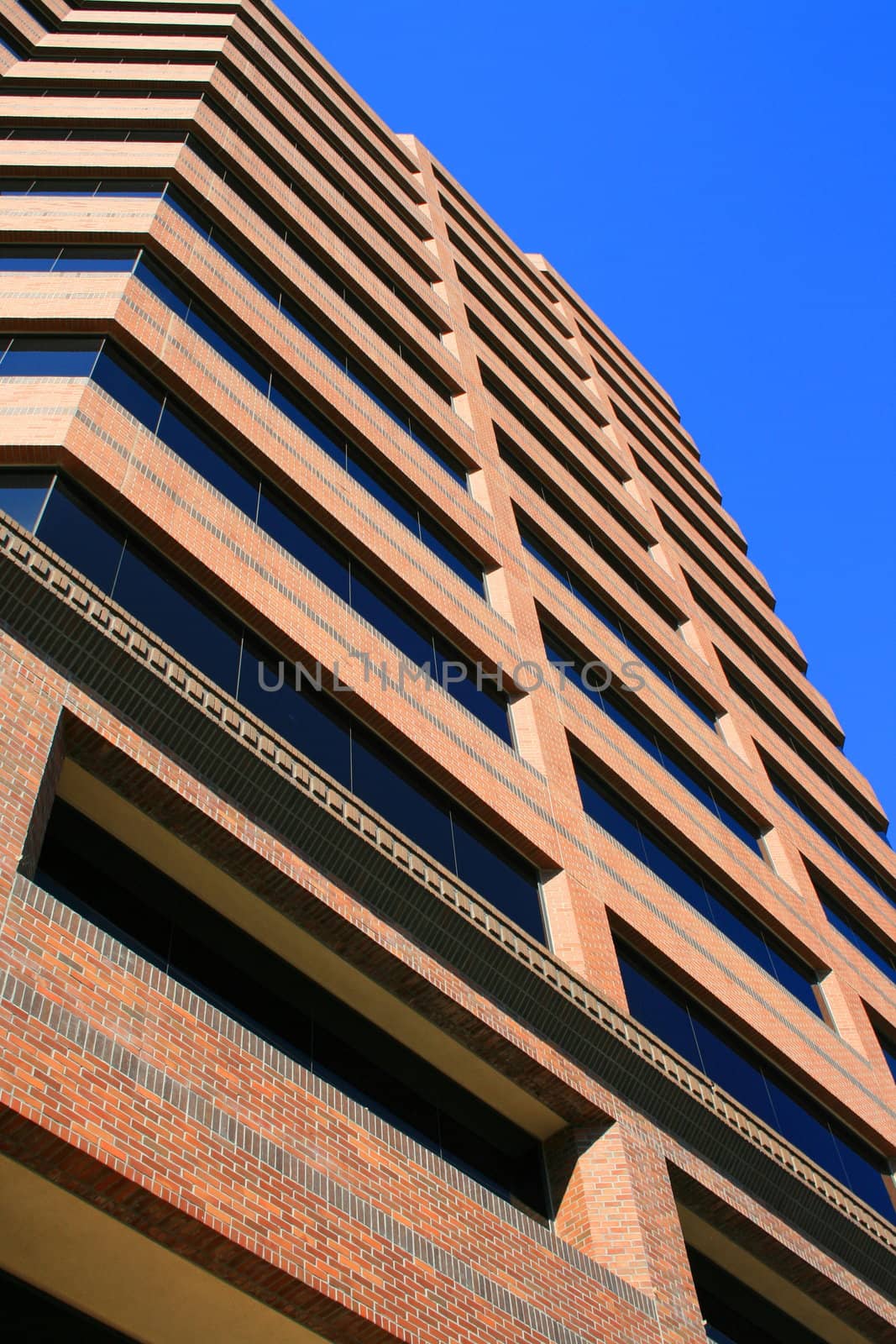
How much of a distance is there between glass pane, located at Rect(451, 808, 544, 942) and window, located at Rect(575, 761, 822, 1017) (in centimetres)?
354

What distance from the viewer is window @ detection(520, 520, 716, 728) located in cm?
2594

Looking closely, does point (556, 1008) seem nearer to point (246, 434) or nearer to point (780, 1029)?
point (780, 1029)

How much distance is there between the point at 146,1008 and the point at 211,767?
119 inches

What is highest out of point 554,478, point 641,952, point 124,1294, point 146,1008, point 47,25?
point 47,25

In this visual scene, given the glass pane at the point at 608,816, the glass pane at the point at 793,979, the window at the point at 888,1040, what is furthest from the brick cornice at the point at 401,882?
the window at the point at 888,1040

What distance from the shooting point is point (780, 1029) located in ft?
64.2

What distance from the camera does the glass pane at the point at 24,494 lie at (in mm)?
13152

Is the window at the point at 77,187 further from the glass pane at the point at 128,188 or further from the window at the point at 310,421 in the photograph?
the window at the point at 310,421

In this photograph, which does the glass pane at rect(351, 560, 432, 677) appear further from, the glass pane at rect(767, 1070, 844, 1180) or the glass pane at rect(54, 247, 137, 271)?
the glass pane at rect(767, 1070, 844, 1180)

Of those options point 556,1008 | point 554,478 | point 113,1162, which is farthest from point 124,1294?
point 554,478

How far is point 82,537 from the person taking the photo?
1351 cm

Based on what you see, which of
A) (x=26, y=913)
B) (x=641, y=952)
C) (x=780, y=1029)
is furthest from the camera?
(x=780, y=1029)

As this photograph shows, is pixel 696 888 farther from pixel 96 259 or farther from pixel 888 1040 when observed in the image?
pixel 96 259

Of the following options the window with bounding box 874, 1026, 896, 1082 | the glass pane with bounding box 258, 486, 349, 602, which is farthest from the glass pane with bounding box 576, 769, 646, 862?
the window with bounding box 874, 1026, 896, 1082
